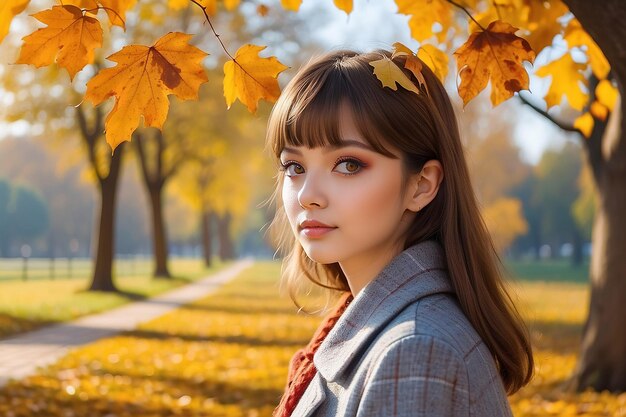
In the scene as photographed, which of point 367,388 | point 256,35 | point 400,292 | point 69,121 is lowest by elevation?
point 367,388

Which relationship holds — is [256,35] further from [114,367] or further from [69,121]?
[114,367]

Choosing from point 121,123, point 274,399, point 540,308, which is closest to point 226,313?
point 540,308

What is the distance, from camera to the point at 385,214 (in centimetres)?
187

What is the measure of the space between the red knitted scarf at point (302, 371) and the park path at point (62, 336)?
218 inches

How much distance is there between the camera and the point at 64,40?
82.7 inches

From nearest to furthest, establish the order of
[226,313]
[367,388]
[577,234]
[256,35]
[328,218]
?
[367,388] → [328,218] → [226,313] → [256,35] → [577,234]

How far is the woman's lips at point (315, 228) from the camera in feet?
6.07

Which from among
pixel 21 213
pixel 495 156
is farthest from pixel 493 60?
pixel 21 213

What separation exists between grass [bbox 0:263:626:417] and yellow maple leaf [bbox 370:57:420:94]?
1186 millimetres

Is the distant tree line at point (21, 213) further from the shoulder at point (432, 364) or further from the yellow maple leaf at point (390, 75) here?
the shoulder at point (432, 364)

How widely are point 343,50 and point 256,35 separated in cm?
2001

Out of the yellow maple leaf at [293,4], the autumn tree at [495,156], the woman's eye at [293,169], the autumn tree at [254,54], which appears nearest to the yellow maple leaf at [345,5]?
the autumn tree at [254,54]

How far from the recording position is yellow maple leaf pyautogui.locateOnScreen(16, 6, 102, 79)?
2.04 metres

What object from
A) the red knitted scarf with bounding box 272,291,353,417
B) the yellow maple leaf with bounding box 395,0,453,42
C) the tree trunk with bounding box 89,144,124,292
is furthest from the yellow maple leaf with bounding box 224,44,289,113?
the tree trunk with bounding box 89,144,124,292
